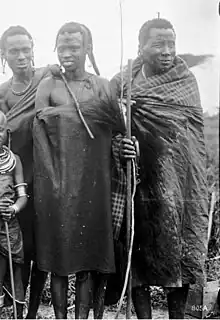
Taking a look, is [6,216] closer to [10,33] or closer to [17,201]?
[17,201]

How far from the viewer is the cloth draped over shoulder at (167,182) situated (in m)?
3.72

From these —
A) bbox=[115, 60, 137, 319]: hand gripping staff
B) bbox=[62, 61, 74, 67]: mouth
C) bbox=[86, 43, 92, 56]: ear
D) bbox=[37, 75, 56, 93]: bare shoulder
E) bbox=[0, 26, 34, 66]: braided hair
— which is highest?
bbox=[0, 26, 34, 66]: braided hair

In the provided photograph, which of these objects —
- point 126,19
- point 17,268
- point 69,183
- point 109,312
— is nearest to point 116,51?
point 126,19

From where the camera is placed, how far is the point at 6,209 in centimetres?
347

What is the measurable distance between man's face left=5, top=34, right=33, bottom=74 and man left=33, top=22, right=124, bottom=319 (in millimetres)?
190

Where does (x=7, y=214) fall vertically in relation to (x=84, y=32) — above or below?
below

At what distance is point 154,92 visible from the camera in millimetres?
3742

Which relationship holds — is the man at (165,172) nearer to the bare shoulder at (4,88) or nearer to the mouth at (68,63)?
the mouth at (68,63)

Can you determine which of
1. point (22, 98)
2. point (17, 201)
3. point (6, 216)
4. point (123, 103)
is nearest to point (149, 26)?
point (123, 103)

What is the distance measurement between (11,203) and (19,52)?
3.04 ft

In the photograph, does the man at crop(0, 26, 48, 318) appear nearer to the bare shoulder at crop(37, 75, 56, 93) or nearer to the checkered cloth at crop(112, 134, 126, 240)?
the bare shoulder at crop(37, 75, 56, 93)

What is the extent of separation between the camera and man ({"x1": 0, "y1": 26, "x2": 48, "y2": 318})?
3.72 metres

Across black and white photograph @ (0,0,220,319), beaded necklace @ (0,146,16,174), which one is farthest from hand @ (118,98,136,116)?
beaded necklace @ (0,146,16,174)

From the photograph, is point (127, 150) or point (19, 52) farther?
point (19, 52)
